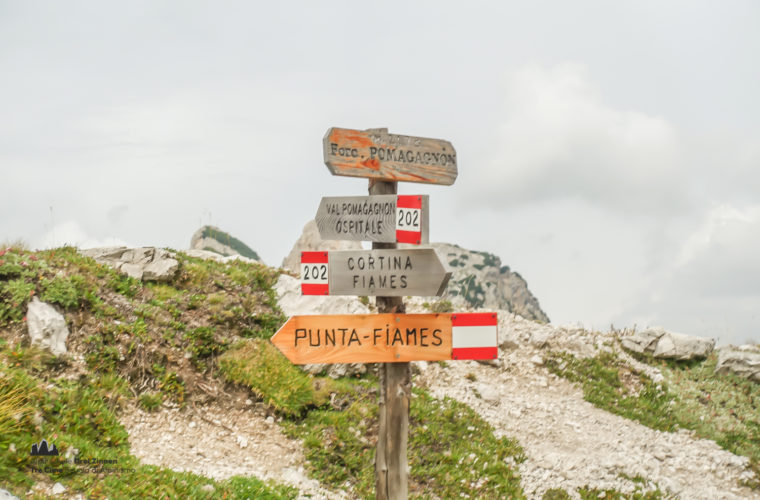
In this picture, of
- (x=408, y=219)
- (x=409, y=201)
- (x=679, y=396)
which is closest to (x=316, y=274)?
(x=408, y=219)

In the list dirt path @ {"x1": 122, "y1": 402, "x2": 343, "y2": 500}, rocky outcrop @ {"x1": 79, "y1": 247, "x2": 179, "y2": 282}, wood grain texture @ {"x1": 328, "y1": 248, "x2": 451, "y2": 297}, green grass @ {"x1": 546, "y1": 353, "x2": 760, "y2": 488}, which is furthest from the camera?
rocky outcrop @ {"x1": 79, "y1": 247, "x2": 179, "y2": 282}

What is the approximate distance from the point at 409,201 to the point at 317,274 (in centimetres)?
142

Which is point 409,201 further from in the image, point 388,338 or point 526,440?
point 526,440

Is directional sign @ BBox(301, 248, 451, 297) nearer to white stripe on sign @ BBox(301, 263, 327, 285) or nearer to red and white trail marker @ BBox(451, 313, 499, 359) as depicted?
white stripe on sign @ BBox(301, 263, 327, 285)

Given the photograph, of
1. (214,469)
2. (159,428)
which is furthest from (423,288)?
(159,428)

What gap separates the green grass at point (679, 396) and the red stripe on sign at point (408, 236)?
892 cm

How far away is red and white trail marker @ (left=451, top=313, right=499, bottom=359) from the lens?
21.4 ft

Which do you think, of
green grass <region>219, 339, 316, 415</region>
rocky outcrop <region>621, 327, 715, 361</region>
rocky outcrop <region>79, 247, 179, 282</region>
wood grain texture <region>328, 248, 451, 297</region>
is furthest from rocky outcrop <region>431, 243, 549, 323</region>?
wood grain texture <region>328, 248, 451, 297</region>

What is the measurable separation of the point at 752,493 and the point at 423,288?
8227 millimetres

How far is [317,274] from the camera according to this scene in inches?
266

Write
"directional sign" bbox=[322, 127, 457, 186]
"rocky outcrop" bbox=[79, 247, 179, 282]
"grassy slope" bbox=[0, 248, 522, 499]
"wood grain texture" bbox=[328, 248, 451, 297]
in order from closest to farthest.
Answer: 1. "wood grain texture" bbox=[328, 248, 451, 297]
2. "directional sign" bbox=[322, 127, 457, 186]
3. "grassy slope" bbox=[0, 248, 522, 499]
4. "rocky outcrop" bbox=[79, 247, 179, 282]

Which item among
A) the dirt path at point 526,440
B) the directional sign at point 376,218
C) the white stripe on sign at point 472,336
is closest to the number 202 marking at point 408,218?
the directional sign at point 376,218

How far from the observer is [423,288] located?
6.44m

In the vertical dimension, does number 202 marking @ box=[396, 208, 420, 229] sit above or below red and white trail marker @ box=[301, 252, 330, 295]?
above
